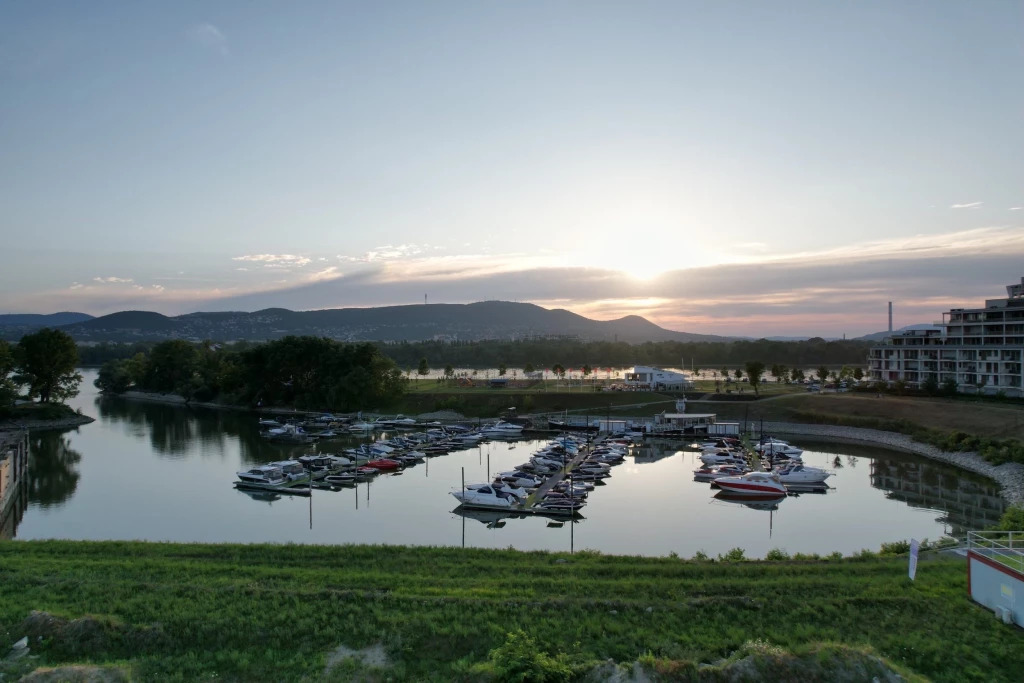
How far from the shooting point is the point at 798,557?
15734mm

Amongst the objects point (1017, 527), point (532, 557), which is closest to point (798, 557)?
point (1017, 527)


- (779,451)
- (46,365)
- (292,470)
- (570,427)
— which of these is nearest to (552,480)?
(292,470)

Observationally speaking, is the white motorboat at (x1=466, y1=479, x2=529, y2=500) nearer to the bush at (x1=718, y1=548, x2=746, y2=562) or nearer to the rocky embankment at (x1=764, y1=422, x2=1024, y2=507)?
the bush at (x1=718, y1=548, x2=746, y2=562)

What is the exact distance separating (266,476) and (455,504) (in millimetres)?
9708

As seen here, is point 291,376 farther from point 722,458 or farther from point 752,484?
point 752,484

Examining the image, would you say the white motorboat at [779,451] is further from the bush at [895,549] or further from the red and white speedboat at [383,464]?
the red and white speedboat at [383,464]

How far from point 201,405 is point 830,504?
206 ft

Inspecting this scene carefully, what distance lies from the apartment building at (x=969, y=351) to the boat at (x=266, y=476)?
44.5 meters

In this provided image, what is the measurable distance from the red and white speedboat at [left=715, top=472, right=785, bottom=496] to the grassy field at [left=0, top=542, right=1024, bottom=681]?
12.3m

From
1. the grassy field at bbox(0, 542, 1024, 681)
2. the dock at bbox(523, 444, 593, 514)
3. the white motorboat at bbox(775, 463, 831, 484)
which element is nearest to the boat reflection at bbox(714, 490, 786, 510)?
the white motorboat at bbox(775, 463, 831, 484)

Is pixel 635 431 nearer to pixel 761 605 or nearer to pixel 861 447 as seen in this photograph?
pixel 861 447

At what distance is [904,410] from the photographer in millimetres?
41188

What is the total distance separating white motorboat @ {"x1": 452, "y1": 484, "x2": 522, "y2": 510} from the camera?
24.3 m

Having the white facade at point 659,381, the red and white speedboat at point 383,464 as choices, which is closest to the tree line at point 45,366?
the red and white speedboat at point 383,464
